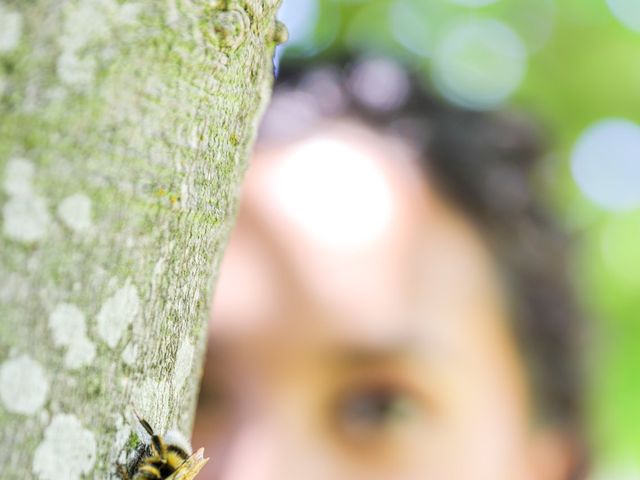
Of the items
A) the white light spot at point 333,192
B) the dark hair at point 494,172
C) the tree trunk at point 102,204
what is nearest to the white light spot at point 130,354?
the tree trunk at point 102,204

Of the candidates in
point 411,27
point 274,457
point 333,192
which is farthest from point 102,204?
point 411,27

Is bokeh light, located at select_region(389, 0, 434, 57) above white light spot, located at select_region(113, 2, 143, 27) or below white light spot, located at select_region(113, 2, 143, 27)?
above

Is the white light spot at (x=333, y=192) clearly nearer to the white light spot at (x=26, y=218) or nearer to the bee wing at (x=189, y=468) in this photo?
→ the bee wing at (x=189, y=468)

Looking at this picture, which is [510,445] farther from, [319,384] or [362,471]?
[319,384]

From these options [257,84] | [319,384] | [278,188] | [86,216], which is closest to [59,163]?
[86,216]

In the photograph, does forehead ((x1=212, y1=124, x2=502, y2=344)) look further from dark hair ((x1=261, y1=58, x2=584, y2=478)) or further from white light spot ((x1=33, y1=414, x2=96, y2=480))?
white light spot ((x1=33, y1=414, x2=96, y2=480))

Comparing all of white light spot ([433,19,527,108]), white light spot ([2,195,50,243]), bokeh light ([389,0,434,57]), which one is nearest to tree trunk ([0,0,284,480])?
white light spot ([2,195,50,243])
